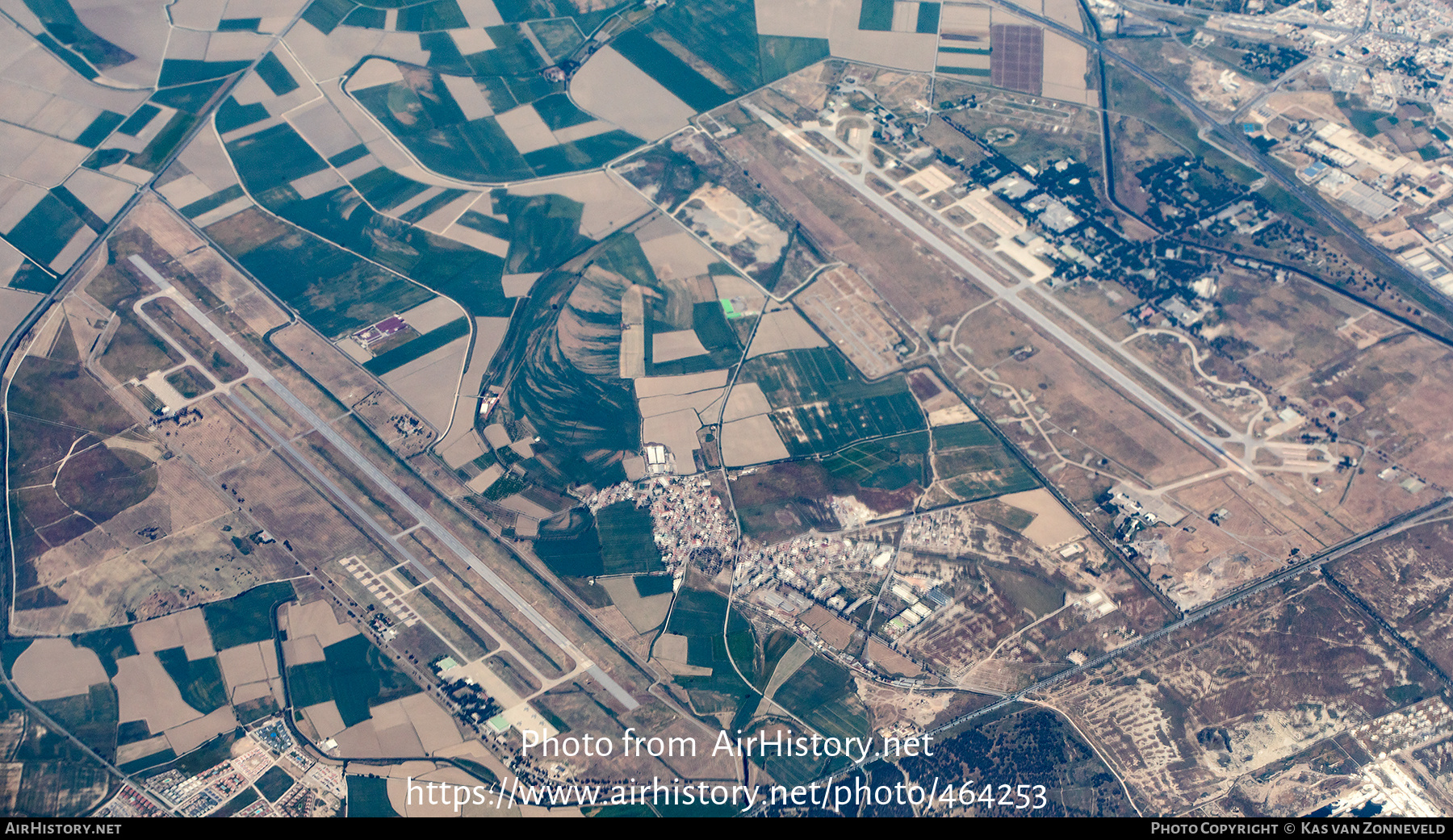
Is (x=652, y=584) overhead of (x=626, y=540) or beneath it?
beneath

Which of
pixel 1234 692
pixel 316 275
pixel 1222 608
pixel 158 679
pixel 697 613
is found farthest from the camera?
pixel 316 275

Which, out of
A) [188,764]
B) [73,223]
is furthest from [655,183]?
[188,764]

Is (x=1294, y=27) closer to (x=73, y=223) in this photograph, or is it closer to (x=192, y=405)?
(x=192, y=405)

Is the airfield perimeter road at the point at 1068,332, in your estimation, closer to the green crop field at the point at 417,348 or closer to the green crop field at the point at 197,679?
the green crop field at the point at 417,348

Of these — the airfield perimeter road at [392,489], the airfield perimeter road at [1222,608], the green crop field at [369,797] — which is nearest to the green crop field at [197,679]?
the green crop field at [369,797]

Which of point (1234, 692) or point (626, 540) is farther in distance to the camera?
point (626, 540)

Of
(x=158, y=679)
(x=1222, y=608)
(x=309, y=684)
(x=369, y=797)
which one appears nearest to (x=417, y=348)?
(x=309, y=684)

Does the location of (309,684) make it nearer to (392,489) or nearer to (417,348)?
(392,489)
